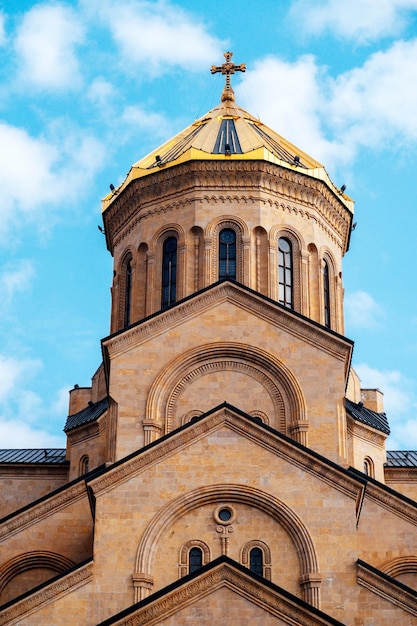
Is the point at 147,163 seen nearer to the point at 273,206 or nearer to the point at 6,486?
the point at 273,206

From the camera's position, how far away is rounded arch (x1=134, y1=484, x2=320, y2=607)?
2886cm

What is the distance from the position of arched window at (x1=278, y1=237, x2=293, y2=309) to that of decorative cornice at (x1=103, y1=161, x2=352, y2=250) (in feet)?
4.14

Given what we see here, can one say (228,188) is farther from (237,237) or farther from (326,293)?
(326,293)

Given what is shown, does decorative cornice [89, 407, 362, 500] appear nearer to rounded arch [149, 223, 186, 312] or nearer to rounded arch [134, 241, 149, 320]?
rounded arch [149, 223, 186, 312]

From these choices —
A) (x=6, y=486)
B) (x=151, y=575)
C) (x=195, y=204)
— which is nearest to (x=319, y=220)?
(x=195, y=204)

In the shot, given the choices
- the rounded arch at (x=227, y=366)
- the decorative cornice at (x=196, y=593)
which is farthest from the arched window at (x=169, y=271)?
the decorative cornice at (x=196, y=593)

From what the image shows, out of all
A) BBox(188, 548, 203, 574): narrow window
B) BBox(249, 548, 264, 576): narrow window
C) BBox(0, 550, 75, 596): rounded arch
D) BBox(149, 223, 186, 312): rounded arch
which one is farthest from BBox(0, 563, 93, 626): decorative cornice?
BBox(149, 223, 186, 312): rounded arch

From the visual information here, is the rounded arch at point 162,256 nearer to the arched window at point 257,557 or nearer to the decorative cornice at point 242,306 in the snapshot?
the decorative cornice at point 242,306

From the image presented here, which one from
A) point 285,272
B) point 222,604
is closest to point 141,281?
point 285,272

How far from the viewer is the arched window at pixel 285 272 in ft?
132

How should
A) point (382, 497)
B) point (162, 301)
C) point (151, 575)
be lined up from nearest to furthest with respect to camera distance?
point (151, 575) → point (382, 497) → point (162, 301)

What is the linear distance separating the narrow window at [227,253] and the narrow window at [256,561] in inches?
488

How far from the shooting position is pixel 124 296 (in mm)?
42031

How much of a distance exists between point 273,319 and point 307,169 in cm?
854
